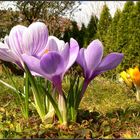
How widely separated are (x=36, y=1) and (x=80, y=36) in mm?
4606

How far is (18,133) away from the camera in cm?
246

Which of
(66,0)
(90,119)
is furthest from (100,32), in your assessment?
(90,119)

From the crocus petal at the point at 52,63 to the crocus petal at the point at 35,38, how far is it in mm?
215

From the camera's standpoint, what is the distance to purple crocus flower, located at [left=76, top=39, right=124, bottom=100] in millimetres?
2705

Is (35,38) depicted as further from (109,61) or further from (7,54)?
(109,61)

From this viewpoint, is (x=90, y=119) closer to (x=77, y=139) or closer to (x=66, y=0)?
(x=77, y=139)

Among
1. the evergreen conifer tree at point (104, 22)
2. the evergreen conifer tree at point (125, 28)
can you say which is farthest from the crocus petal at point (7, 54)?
the evergreen conifer tree at point (104, 22)

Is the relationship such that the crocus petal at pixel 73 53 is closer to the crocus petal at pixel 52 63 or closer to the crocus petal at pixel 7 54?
the crocus petal at pixel 52 63

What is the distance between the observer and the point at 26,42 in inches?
104

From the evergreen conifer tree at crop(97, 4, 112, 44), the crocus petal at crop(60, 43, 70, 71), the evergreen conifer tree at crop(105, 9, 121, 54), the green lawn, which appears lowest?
the green lawn

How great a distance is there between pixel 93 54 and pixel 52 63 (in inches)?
13.2

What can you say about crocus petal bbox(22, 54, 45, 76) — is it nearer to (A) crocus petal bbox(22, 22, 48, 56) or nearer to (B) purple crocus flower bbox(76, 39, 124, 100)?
(A) crocus petal bbox(22, 22, 48, 56)

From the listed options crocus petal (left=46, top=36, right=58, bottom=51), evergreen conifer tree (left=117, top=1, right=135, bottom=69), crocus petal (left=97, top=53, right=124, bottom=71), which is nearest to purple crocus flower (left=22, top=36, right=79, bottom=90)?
crocus petal (left=46, top=36, right=58, bottom=51)

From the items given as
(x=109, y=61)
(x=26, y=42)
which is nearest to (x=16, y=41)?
(x=26, y=42)
